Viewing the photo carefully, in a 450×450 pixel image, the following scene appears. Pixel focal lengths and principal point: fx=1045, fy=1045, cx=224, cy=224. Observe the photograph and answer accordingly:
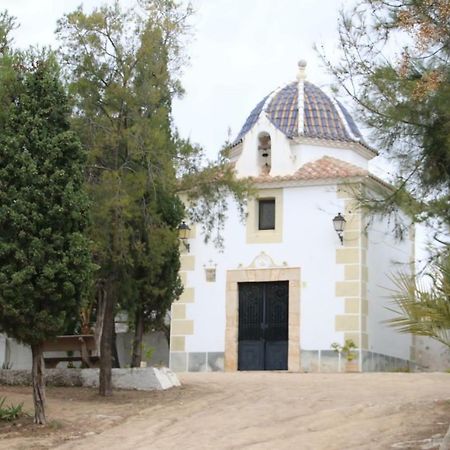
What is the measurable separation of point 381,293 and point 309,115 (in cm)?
466

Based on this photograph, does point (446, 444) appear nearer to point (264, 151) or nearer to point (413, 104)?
point (413, 104)

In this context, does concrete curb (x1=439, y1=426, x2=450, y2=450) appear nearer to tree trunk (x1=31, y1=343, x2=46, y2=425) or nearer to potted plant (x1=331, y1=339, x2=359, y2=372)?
tree trunk (x1=31, y1=343, x2=46, y2=425)

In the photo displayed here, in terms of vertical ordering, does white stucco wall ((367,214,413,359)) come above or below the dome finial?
below

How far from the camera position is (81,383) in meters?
16.9

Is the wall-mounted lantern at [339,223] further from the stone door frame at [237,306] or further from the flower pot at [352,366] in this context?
the flower pot at [352,366]

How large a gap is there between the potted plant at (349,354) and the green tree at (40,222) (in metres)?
8.98

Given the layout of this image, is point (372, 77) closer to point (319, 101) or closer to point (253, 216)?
point (253, 216)

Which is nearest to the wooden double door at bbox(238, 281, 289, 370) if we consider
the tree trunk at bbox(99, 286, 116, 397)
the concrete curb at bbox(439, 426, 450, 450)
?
the tree trunk at bbox(99, 286, 116, 397)

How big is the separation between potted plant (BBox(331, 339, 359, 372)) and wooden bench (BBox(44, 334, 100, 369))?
5553mm

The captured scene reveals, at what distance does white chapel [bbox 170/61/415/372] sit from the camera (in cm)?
2194

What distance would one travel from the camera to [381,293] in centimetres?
2281

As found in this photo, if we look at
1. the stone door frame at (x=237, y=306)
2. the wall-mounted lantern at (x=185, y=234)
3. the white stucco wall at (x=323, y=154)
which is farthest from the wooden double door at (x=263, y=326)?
the white stucco wall at (x=323, y=154)

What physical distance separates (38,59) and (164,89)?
7.66ft

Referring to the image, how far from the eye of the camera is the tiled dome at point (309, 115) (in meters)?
24.2
